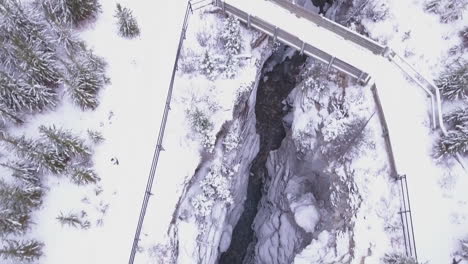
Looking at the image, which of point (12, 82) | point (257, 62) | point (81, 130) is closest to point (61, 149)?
point (81, 130)

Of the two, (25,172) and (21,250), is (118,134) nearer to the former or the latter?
(25,172)

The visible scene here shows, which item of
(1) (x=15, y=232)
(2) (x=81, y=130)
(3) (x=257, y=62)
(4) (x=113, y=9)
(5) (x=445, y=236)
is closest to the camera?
(1) (x=15, y=232)

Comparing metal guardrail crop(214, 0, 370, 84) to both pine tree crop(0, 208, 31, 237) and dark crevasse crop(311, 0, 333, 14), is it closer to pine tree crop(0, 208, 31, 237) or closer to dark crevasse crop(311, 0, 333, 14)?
dark crevasse crop(311, 0, 333, 14)

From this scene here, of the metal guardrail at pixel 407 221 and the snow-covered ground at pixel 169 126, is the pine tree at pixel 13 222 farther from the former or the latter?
the metal guardrail at pixel 407 221

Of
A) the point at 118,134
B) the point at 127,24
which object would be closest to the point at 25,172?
the point at 118,134

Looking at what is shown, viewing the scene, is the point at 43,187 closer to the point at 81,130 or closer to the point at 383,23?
the point at 81,130

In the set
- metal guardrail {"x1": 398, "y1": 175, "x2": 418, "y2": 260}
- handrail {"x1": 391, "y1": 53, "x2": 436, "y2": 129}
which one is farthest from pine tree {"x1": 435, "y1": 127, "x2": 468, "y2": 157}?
metal guardrail {"x1": 398, "y1": 175, "x2": 418, "y2": 260}
